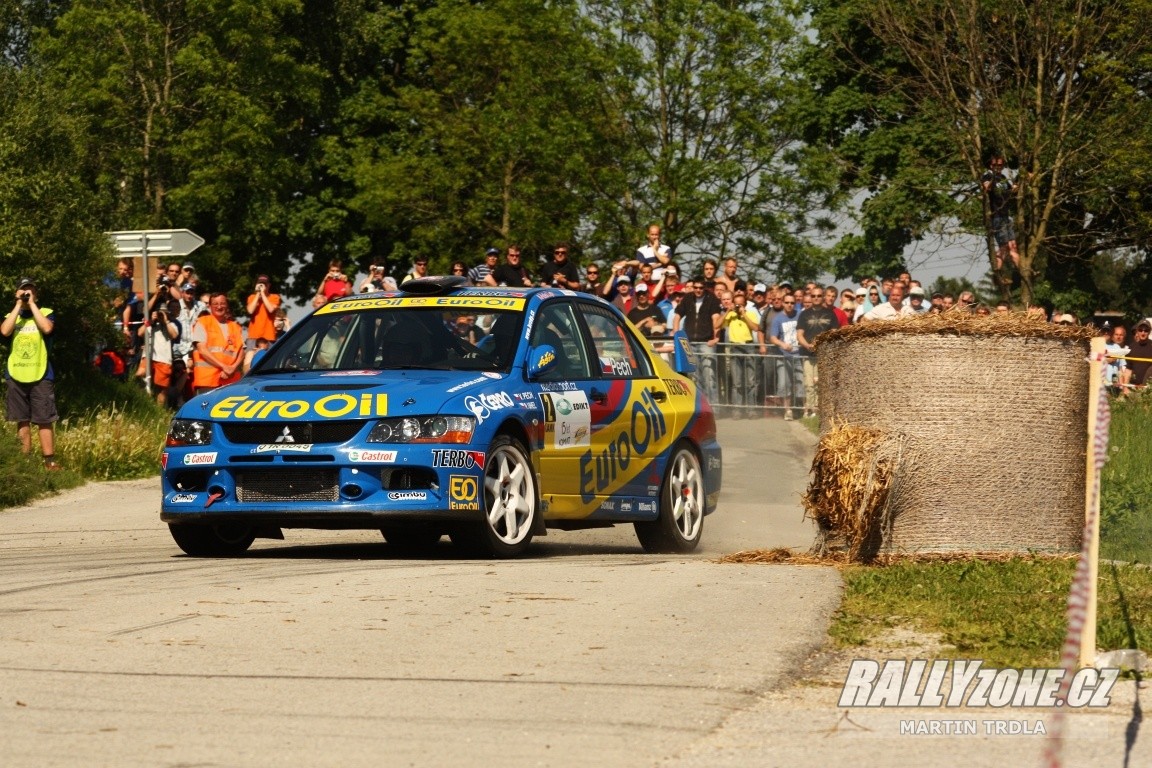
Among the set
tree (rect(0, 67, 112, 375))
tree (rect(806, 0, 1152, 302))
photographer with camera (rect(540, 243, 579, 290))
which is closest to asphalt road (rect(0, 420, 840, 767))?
photographer with camera (rect(540, 243, 579, 290))

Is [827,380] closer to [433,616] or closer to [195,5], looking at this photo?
[433,616]

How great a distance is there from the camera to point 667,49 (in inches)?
2153

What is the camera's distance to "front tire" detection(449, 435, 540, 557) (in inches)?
441

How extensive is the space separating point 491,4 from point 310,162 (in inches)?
296

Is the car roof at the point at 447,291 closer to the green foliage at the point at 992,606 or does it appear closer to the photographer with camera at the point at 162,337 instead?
the green foliage at the point at 992,606

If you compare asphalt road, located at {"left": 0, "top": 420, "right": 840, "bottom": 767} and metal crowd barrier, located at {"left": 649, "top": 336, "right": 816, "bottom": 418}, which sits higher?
metal crowd barrier, located at {"left": 649, "top": 336, "right": 816, "bottom": 418}

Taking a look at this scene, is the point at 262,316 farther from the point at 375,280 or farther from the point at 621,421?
the point at 621,421

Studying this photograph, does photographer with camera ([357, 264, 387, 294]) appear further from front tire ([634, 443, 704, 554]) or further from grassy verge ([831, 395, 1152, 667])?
grassy verge ([831, 395, 1152, 667])

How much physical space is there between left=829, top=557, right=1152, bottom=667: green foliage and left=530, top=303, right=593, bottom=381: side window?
2.78 meters

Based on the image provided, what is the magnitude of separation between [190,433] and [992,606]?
196 inches

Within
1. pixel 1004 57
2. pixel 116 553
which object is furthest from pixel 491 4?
pixel 116 553

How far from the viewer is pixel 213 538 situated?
1195 centimetres

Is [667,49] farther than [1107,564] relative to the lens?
Yes

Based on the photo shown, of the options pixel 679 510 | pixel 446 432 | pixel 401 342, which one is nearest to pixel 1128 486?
pixel 679 510
